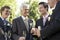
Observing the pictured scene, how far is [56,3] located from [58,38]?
608 millimetres

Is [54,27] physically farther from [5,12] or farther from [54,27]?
[5,12]

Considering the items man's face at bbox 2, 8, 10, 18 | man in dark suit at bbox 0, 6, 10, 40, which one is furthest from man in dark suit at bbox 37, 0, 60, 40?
man's face at bbox 2, 8, 10, 18

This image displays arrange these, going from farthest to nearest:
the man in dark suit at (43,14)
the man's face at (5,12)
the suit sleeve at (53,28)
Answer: the man's face at (5,12), the man in dark suit at (43,14), the suit sleeve at (53,28)

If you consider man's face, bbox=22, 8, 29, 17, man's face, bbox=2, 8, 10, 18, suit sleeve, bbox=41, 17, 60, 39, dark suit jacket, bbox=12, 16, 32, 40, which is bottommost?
suit sleeve, bbox=41, 17, 60, 39

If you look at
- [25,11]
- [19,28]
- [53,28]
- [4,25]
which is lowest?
[53,28]

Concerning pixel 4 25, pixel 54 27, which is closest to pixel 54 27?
pixel 54 27

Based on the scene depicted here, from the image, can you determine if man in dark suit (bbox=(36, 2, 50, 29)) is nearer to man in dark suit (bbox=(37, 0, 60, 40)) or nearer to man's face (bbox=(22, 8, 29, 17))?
man's face (bbox=(22, 8, 29, 17))

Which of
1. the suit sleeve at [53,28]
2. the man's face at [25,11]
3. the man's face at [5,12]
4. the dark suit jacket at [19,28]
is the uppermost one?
the man's face at [5,12]

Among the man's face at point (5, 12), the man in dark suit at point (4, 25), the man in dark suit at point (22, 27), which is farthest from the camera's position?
the man's face at point (5, 12)

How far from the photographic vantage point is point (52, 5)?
537 cm

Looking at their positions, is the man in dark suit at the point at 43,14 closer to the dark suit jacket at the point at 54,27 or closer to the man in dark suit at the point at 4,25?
the man in dark suit at the point at 4,25

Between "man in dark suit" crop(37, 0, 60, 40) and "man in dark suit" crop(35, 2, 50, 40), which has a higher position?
"man in dark suit" crop(35, 2, 50, 40)

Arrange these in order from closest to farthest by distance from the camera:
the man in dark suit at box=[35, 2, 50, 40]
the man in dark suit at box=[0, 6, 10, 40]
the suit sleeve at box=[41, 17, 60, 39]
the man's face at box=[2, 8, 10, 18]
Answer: the suit sleeve at box=[41, 17, 60, 39] < the man in dark suit at box=[35, 2, 50, 40] < the man in dark suit at box=[0, 6, 10, 40] < the man's face at box=[2, 8, 10, 18]

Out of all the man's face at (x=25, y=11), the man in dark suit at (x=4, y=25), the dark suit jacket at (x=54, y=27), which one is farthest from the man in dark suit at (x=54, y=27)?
the man in dark suit at (x=4, y=25)
